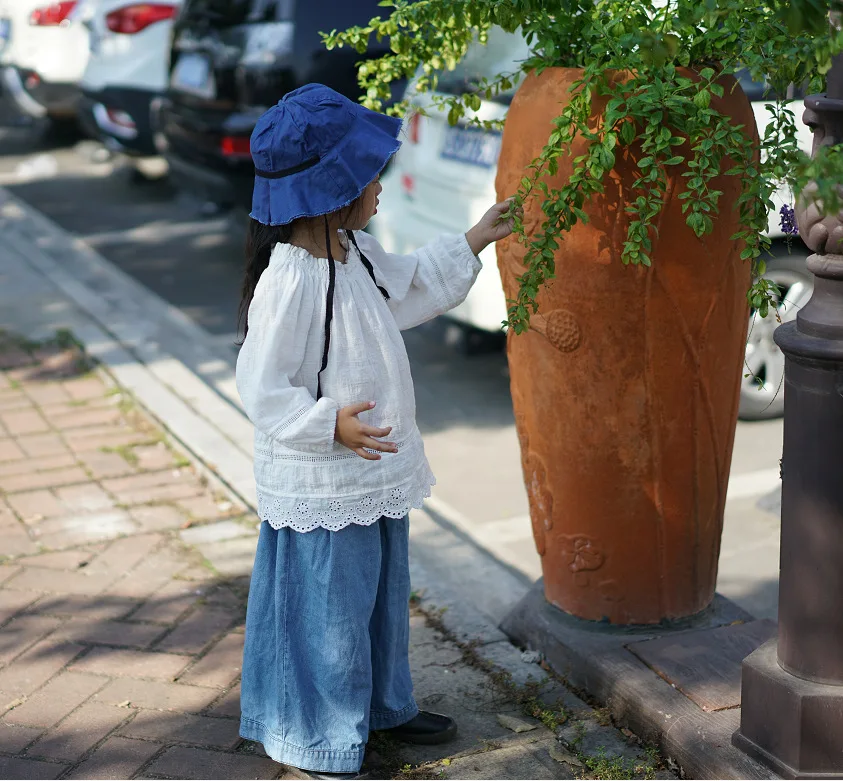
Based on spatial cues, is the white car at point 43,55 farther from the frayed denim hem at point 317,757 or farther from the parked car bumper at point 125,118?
the frayed denim hem at point 317,757

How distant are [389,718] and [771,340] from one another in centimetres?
280

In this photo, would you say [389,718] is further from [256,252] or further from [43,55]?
[43,55]

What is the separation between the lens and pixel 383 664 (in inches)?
109

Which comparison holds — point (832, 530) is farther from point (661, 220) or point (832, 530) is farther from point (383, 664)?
point (383, 664)

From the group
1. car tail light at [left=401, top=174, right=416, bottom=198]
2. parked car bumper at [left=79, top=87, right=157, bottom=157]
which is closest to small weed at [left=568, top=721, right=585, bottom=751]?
car tail light at [left=401, top=174, right=416, bottom=198]

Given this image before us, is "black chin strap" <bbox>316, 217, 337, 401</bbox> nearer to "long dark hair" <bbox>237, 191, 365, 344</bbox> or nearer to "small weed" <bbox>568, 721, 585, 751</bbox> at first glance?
"long dark hair" <bbox>237, 191, 365, 344</bbox>

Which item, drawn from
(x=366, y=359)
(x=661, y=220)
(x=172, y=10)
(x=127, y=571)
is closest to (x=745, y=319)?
(x=661, y=220)

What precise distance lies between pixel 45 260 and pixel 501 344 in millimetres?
3376

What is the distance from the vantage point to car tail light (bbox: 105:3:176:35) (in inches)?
379

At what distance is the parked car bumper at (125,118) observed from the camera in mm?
9453

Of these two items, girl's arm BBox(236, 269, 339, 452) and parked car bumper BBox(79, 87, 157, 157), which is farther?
parked car bumper BBox(79, 87, 157, 157)

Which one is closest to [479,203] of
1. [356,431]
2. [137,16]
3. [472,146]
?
[472,146]

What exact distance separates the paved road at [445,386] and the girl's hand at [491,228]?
140 centimetres

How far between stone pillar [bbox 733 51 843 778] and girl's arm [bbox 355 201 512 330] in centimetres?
71
